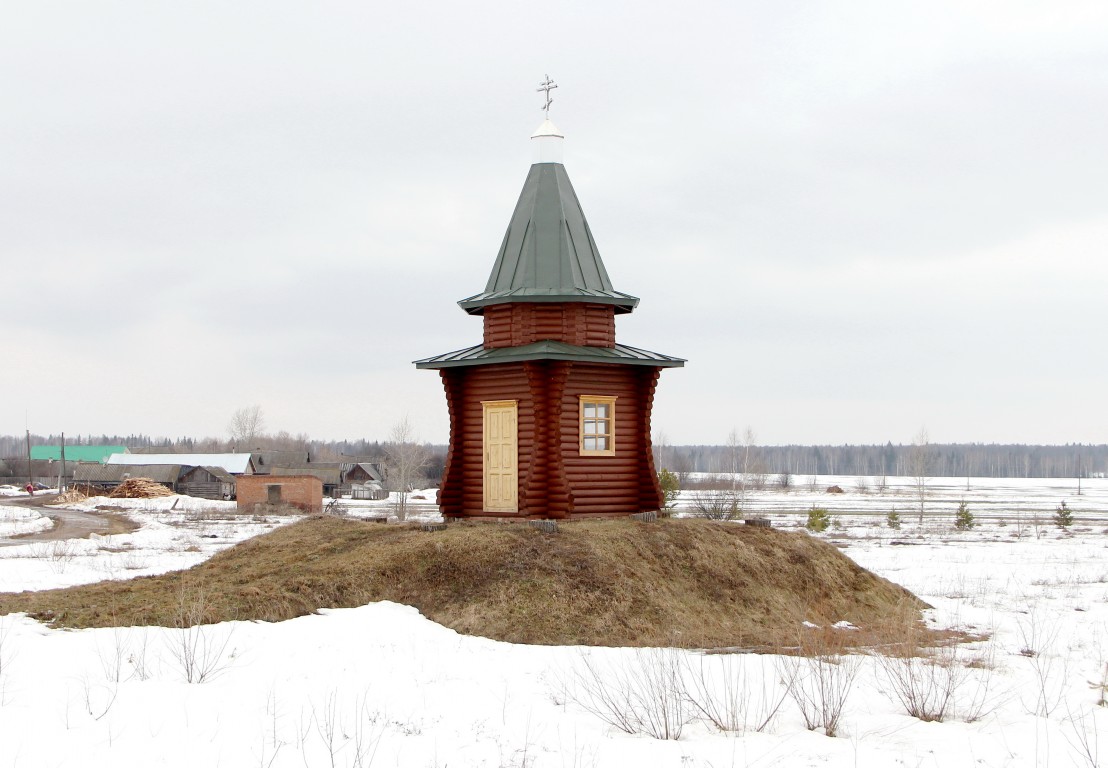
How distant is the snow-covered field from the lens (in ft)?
27.9

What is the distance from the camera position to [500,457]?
20.1 m

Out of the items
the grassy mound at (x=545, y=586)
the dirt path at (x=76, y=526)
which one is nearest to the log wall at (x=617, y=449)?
the grassy mound at (x=545, y=586)

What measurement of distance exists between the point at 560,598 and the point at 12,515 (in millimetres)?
42017

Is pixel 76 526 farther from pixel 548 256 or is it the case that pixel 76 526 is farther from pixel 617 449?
pixel 617 449

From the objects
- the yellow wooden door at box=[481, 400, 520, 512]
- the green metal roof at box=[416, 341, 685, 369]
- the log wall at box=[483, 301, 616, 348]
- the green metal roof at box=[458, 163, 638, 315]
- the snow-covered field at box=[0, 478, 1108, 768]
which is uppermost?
the green metal roof at box=[458, 163, 638, 315]

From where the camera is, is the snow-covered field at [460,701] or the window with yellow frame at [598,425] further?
the window with yellow frame at [598,425]

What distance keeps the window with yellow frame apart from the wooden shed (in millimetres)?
21

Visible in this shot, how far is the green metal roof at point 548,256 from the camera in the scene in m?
20.4

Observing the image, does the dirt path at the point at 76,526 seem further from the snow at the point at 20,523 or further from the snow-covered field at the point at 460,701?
the snow-covered field at the point at 460,701

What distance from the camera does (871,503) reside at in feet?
249

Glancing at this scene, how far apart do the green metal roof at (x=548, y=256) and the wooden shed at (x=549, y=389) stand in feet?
0.09

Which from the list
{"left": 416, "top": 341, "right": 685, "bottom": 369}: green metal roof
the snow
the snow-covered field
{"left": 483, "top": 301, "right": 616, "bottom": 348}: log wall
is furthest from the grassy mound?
the snow

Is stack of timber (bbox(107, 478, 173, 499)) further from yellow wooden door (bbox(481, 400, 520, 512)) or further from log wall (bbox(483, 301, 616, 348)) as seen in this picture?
log wall (bbox(483, 301, 616, 348))

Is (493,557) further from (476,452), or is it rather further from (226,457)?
(226,457)
